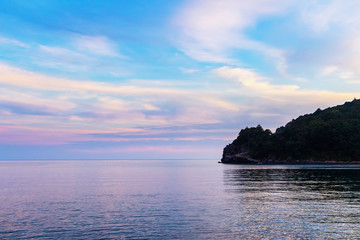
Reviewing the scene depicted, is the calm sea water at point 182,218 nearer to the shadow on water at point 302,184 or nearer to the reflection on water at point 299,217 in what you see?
the reflection on water at point 299,217

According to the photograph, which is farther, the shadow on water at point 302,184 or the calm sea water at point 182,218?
the shadow on water at point 302,184

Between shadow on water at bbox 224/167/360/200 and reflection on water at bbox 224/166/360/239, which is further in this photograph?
shadow on water at bbox 224/167/360/200

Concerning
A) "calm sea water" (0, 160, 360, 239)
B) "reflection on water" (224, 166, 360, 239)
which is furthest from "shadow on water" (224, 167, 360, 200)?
"calm sea water" (0, 160, 360, 239)

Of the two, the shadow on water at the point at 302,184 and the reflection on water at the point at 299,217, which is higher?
the reflection on water at the point at 299,217

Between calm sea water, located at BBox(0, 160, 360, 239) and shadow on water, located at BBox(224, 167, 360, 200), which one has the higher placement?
calm sea water, located at BBox(0, 160, 360, 239)

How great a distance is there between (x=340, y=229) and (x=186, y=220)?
54.2ft

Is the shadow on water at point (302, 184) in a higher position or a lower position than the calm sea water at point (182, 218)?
lower

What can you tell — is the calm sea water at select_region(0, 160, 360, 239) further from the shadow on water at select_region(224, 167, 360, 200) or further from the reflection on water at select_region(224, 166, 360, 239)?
the shadow on water at select_region(224, 167, 360, 200)

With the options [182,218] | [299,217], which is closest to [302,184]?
[299,217]

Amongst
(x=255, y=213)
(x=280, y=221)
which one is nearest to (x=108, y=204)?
(x=255, y=213)

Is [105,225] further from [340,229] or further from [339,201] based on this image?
[339,201]

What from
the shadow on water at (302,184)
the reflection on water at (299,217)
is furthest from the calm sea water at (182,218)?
the shadow on water at (302,184)

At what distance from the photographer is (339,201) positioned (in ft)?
164

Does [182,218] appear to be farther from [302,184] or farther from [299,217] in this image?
[302,184]
